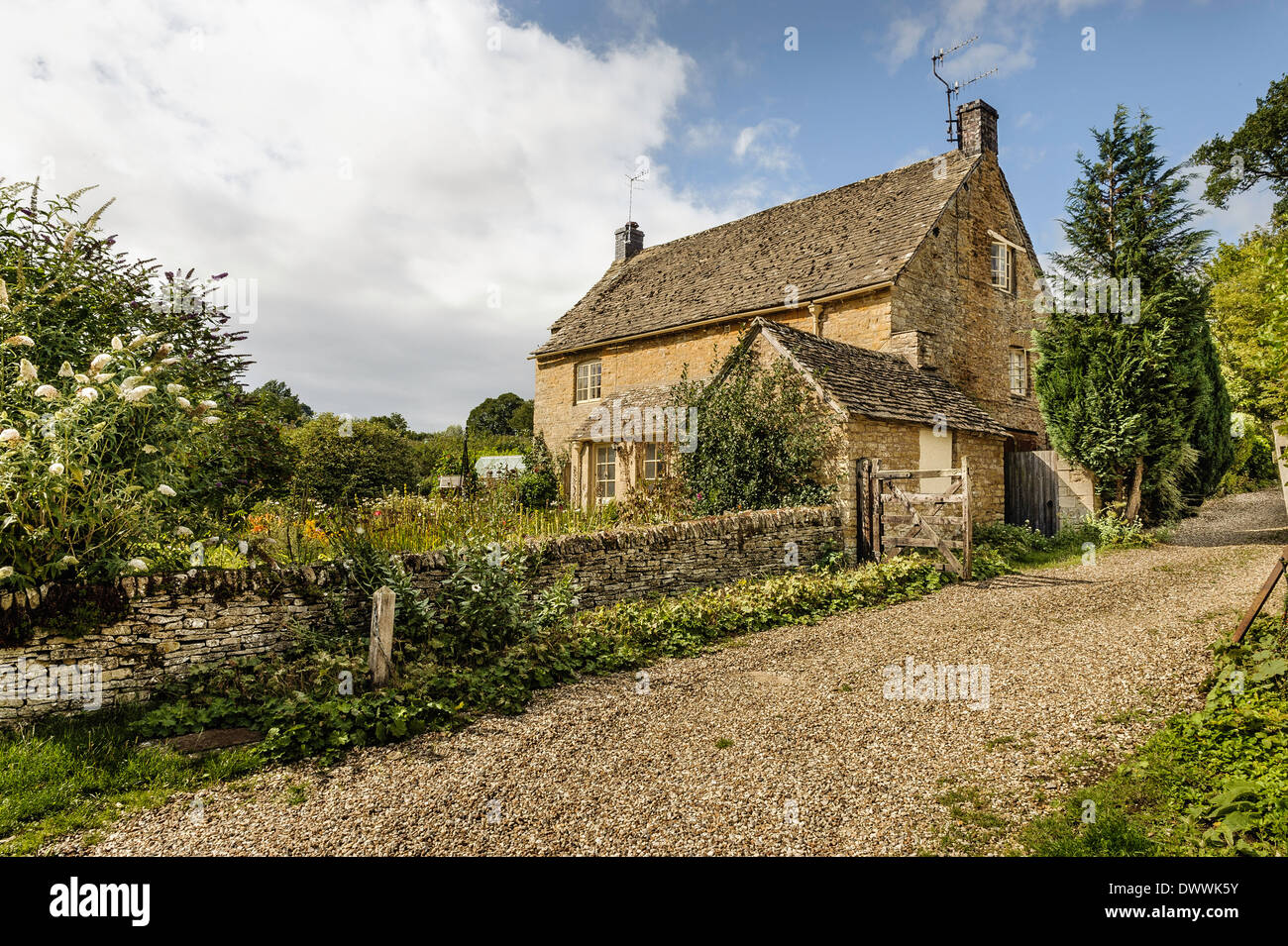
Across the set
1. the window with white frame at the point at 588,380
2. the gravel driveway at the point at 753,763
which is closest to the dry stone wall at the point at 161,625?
the gravel driveway at the point at 753,763

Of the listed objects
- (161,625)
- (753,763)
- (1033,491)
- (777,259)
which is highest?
(777,259)

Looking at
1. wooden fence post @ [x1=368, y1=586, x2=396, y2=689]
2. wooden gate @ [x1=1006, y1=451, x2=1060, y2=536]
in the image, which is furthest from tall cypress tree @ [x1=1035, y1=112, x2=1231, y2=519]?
wooden fence post @ [x1=368, y1=586, x2=396, y2=689]

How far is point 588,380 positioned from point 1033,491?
1304 cm

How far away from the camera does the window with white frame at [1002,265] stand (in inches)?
756

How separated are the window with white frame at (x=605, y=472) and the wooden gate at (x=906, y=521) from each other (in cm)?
703

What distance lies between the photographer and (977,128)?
61.5ft

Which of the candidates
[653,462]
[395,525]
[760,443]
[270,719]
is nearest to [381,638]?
[270,719]

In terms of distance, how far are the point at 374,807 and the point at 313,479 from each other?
17.0 meters

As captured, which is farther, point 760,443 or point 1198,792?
point 760,443

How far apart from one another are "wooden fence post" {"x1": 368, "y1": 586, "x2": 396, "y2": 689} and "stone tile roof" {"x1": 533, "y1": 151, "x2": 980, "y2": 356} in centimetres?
1375

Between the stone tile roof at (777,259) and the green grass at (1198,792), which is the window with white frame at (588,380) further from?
the green grass at (1198,792)

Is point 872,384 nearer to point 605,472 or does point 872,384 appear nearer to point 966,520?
point 966,520

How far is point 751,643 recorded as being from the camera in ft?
26.1
